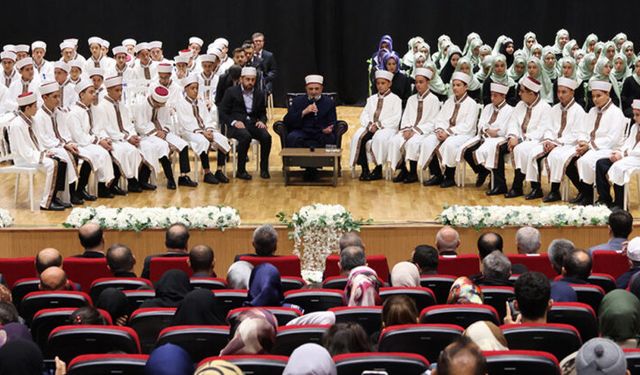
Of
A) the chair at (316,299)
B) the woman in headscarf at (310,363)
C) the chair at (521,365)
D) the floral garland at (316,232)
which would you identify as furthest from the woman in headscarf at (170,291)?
the floral garland at (316,232)

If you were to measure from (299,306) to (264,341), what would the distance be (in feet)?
5.54

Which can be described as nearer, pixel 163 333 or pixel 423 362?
pixel 423 362

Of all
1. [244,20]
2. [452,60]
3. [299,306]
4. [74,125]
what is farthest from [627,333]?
[244,20]

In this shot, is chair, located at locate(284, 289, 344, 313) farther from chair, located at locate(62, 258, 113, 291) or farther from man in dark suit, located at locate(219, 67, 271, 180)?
man in dark suit, located at locate(219, 67, 271, 180)

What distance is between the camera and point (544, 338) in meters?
5.64

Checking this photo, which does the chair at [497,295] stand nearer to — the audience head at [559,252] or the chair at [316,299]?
the audience head at [559,252]

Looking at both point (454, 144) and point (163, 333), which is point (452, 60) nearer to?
point (454, 144)

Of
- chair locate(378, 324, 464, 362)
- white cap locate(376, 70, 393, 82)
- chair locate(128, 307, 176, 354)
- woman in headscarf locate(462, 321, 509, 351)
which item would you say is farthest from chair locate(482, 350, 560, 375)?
white cap locate(376, 70, 393, 82)

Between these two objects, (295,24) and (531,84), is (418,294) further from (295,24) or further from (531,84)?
(295,24)

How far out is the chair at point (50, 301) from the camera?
22.1ft

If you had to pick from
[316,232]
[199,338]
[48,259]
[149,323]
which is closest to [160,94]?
[316,232]

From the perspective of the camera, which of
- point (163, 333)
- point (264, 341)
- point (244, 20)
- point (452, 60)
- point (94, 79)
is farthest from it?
point (244, 20)

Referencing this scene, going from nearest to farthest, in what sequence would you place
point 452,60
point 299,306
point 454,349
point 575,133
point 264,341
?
point 454,349, point 264,341, point 299,306, point 575,133, point 452,60

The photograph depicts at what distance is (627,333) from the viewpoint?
19.5ft
